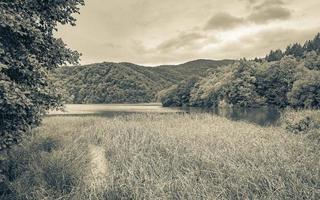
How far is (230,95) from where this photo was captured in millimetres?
89062

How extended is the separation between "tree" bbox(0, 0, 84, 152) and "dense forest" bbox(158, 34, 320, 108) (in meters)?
61.7

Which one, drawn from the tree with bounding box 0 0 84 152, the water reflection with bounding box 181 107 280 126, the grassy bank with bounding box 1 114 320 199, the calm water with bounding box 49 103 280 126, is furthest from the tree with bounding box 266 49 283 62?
the tree with bounding box 0 0 84 152

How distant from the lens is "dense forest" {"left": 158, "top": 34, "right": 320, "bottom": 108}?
6662 cm

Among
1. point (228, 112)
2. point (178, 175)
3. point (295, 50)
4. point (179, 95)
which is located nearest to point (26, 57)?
point (178, 175)

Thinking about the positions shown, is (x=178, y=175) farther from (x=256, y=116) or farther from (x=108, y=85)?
(x=108, y=85)

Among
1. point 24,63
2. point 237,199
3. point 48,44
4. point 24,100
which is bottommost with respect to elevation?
point 237,199

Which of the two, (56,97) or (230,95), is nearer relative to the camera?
(56,97)

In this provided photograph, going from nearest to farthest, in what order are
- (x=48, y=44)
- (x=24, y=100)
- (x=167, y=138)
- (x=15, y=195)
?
(x=24, y=100)
(x=15, y=195)
(x=48, y=44)
(x=167, y=138)

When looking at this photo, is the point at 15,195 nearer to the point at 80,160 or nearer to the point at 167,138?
the point at 80,160

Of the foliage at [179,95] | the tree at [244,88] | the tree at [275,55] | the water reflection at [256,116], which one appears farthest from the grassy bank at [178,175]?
the tree at [275,55]

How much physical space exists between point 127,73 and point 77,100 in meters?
36.2

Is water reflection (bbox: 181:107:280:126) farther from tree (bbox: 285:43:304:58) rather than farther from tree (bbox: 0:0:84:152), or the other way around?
tree (bbox: 285:43:304:58)

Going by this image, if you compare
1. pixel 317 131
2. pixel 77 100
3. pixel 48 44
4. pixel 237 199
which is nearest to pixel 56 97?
pixel 48 44

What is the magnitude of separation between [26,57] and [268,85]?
8407cm
